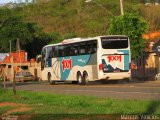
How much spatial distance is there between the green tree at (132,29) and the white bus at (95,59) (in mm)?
8287

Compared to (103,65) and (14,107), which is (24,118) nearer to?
(14,107)

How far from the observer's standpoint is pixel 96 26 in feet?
332

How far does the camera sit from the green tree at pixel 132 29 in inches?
1818

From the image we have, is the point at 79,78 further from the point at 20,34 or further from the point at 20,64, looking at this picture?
the point at 20,34

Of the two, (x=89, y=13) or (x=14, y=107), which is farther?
(x=89, y=13)

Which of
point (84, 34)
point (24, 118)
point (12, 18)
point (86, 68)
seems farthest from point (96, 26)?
point (24, 118)

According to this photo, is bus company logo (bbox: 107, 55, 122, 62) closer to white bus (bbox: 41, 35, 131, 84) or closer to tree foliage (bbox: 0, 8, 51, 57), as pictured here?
white bus (bbox: 41, 35, 131, 84)

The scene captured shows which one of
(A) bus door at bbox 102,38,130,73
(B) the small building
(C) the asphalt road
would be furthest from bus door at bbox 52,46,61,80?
(B) the small building

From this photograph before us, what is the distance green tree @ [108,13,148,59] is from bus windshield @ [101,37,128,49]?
35.1 feet

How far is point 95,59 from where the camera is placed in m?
35.2

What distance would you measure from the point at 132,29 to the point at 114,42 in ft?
37.7

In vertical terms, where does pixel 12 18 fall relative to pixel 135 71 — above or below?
above

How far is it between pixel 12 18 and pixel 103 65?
5047 centimetres

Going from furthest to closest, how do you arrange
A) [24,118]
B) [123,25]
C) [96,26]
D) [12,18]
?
[96,26], [12,18], [123,25], [24,118]
